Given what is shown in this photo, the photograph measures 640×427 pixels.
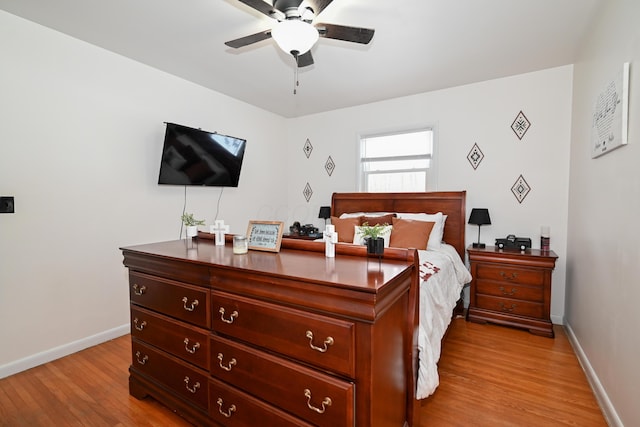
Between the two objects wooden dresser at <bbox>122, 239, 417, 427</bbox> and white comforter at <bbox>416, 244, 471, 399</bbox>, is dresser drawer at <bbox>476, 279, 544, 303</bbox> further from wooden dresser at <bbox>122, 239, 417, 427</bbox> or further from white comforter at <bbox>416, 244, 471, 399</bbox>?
wooden dresser at <bbox>122, 239, 417, 427</bbox>

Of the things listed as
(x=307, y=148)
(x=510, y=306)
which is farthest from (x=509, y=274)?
(x=307, y=148)

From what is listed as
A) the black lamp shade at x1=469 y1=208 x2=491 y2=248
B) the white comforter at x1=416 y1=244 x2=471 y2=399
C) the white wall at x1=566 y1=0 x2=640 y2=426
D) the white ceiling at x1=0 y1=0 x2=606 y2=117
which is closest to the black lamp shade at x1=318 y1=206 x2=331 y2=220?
the white ceiling at x1=0 y1=0 x2=606 y2=117

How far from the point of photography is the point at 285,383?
4.27 ft

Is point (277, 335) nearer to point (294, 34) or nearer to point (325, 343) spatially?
point (325, 343)

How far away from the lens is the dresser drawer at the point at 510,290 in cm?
296

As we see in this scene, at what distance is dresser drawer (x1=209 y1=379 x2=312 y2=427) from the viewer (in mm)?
1326

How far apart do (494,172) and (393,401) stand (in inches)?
119

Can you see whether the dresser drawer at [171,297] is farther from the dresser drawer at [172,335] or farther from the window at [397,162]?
the window at [397,162]

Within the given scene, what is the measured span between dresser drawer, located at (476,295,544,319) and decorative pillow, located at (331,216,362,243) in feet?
4.99

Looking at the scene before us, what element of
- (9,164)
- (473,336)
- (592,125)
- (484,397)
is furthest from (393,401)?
(9,164)

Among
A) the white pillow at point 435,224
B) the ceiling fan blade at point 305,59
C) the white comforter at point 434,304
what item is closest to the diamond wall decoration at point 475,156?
the white pillow at point 435,224

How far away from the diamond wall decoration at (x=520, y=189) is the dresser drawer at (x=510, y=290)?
973 millimetres

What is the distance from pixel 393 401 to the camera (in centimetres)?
137

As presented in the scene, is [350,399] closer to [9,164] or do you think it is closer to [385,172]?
[9,164]
